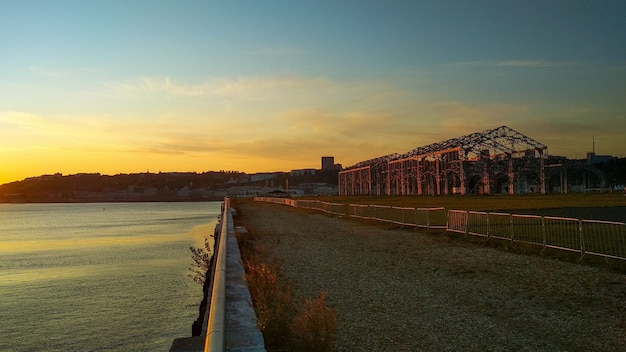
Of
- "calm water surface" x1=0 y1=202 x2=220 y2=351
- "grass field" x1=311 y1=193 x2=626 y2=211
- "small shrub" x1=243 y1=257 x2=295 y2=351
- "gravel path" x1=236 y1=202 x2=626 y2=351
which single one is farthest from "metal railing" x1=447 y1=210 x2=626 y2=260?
"grass field" x1=311 y1=193 x2=626 y2=211

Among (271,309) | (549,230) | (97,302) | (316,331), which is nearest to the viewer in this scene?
(316,331)

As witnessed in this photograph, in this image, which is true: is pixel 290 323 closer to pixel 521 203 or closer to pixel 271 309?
pixel 271 309

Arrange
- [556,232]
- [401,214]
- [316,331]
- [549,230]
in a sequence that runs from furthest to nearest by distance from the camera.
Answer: [401,214]
[549,230]
[556,232]
[316,331]

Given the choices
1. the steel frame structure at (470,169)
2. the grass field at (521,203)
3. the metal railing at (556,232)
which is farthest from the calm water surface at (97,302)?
the steel frame structure at (470,169)

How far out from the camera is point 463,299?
993cm

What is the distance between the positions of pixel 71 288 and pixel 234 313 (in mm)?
15579

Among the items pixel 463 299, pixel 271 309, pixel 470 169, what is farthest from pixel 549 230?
pixel 470 169

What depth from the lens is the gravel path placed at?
7.16 m

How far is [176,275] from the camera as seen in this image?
22766 millimetres

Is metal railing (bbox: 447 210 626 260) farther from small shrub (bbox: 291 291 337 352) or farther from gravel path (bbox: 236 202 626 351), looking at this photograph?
small shrub (bbox: 291 291 337 352)

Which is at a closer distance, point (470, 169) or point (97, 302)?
point (97, 302)

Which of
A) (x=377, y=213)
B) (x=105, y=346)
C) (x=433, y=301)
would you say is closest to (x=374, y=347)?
(x=433, y=301)

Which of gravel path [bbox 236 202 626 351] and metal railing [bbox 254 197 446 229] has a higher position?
metal railing [bbox 254 197 446 229]

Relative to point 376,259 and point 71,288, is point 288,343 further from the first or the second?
point 71,288
